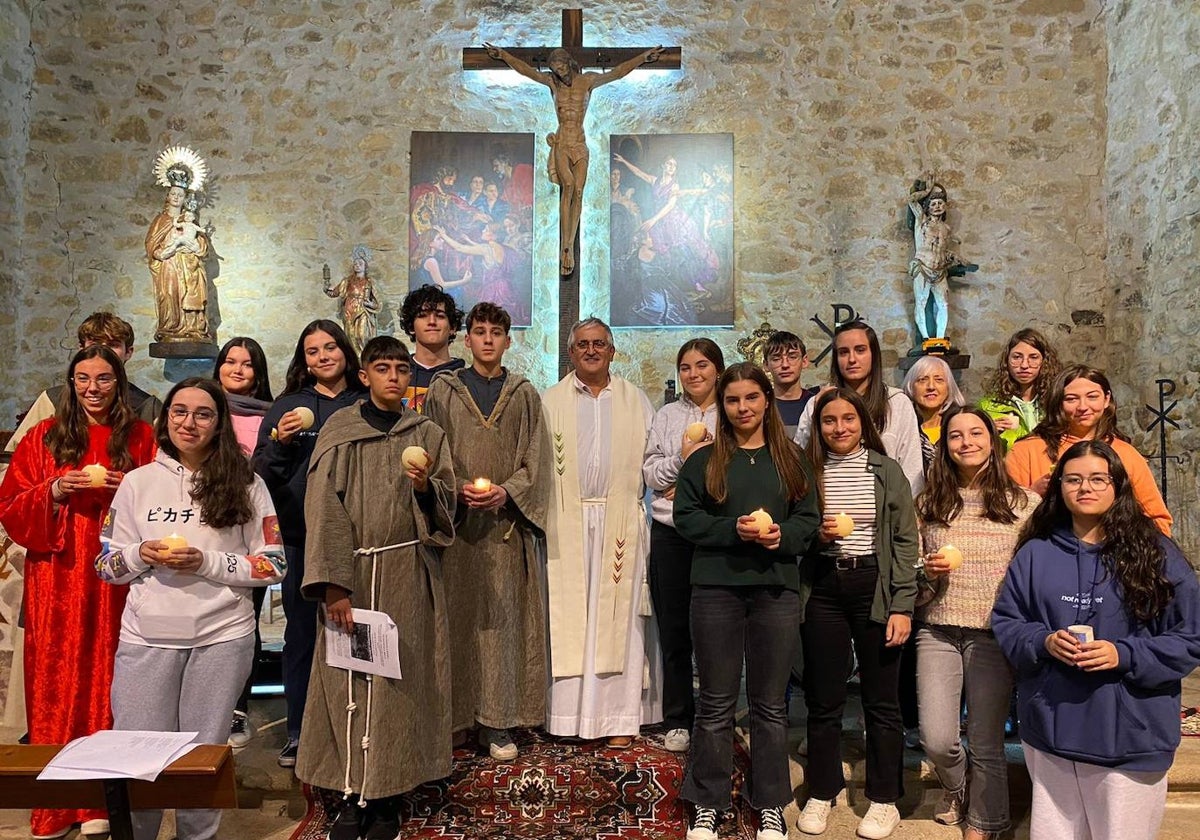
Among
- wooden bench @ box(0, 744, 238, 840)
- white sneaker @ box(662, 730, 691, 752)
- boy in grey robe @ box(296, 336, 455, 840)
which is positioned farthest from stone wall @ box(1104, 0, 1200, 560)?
wooden bench @ box(0, 744, 238, 840)

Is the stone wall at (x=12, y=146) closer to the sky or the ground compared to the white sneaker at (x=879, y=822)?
closer to the sky

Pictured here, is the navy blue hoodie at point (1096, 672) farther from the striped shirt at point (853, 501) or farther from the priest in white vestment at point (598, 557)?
the priest in white vestment at point (598, 557)

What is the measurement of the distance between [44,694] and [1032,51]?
7.86 metres

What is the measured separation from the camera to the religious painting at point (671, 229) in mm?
7203

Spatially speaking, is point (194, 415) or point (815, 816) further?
point (815, 816)

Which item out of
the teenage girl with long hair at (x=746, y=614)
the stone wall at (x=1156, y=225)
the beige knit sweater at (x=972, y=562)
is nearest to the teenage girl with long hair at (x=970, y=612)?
the beige knit sweater at (x=972, y=562)

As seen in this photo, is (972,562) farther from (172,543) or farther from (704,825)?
(172,543)

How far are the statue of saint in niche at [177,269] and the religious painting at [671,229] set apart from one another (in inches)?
123

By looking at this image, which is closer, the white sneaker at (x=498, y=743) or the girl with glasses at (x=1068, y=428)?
the girl with glasses at (x=1068, y=428)

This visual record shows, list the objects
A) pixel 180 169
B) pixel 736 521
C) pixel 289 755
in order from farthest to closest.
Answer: pixel 180 169, pixel 289 755, pixel 736 521

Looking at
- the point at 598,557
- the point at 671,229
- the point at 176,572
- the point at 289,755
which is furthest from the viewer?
the point at 671,229

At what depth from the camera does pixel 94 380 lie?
10.5 ft

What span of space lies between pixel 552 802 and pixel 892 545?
1566 millimetres

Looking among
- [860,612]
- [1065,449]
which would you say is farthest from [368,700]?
[1065,449]
